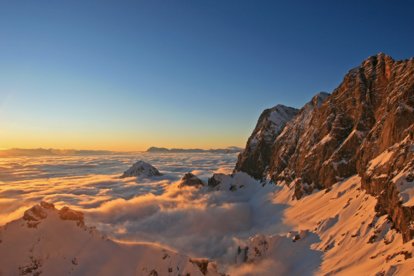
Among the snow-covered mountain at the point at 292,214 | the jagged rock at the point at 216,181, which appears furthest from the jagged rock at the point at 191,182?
the snow-covered mountain at the point at 292,214

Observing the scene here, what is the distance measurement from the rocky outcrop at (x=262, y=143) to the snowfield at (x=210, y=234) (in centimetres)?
678

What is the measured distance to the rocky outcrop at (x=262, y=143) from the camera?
16562 centimetres

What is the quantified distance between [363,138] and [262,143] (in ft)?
257

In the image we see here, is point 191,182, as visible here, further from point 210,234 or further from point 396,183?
point 396,183

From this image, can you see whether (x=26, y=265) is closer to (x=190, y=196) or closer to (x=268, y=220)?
(x=268, y=220)

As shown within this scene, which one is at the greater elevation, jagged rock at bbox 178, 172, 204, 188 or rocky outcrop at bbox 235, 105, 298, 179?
rocky outcrop at bbox 235, 105, 298, 179

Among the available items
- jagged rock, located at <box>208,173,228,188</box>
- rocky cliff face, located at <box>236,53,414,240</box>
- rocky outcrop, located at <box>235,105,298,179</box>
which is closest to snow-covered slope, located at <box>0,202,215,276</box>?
rocky cliff face, located at <box>236,53,414,240</box>

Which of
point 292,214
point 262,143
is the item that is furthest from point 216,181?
point 292,214

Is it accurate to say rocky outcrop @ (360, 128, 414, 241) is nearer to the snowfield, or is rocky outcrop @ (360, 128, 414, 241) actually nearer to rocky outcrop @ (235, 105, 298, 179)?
the snowfield

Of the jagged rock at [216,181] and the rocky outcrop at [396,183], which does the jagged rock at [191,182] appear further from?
the rocky outcrop at [396,183]

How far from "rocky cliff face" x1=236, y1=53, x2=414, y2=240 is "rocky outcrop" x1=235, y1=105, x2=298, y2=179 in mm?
15877

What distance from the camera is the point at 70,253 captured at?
38.1 meters

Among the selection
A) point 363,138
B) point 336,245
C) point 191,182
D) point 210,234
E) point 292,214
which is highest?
point 363,138

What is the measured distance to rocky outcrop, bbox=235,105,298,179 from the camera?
16562cm
